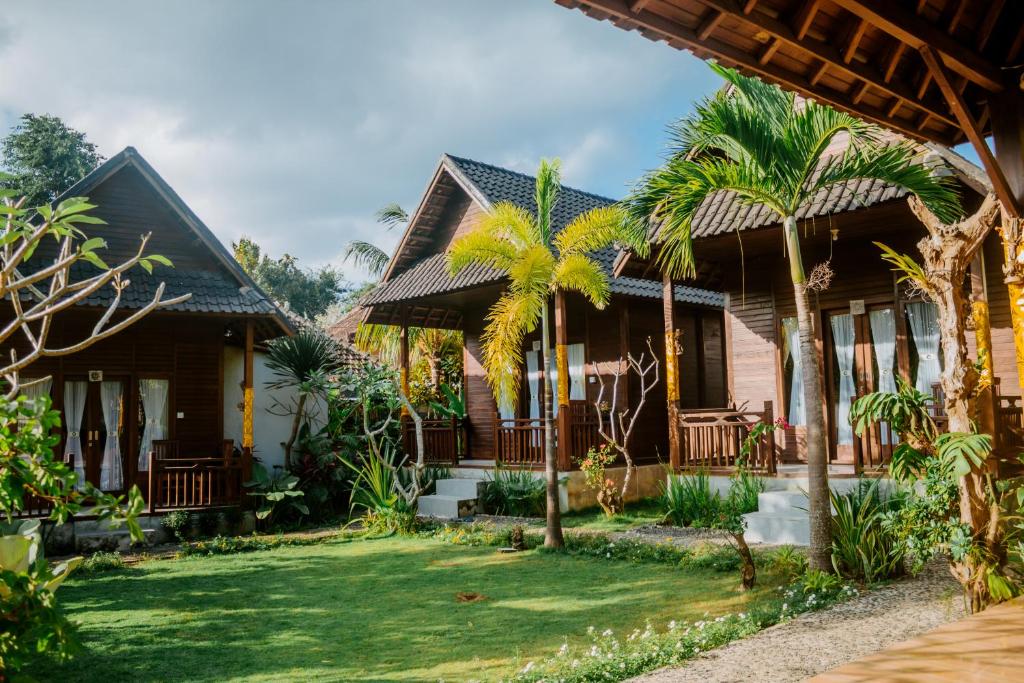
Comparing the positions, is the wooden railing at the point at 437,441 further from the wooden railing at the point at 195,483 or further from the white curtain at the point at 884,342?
the white curtain at the point at 884,342

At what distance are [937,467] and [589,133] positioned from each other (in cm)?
5212

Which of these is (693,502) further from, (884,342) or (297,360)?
(297,360)

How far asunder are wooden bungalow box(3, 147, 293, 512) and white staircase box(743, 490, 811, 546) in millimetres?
8399

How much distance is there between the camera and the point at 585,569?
882 cm

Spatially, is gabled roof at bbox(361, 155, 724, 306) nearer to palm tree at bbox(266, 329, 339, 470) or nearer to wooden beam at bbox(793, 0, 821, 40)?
palm tree at bbox(266, 329, 339, 470)

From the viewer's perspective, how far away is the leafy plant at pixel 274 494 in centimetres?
1314

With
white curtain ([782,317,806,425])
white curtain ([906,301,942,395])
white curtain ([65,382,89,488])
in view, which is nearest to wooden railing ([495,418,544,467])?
white curtain ([782,317,806,425])

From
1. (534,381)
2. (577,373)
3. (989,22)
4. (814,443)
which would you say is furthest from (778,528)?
(534,381)

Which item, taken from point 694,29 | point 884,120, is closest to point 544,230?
point 884,120

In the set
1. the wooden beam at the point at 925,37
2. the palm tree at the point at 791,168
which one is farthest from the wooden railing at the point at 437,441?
the wooden beam at the point at 925,37

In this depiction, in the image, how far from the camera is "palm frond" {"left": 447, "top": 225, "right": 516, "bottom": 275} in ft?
32.7

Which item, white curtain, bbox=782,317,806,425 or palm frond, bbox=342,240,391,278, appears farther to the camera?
palm frond, bbox=342,240,391,278

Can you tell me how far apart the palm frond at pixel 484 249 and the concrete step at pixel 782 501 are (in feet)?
14.5

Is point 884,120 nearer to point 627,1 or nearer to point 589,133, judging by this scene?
point 627,1
